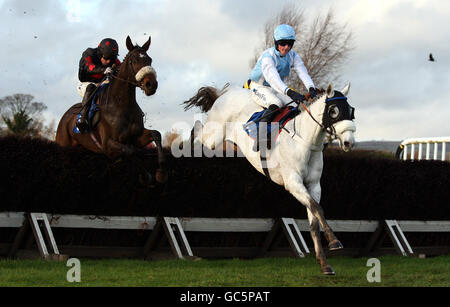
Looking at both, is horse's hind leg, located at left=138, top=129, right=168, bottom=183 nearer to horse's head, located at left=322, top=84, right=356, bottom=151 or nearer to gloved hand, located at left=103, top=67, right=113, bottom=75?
gloved hand, located at left=103, top=67, right=113, bottom=75

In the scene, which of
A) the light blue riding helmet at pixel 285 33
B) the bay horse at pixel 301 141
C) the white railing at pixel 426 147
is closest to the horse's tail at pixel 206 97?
the bay horse at pixel 301 141

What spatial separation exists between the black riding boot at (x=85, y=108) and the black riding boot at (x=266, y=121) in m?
2.27

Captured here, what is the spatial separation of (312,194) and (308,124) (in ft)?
2.62

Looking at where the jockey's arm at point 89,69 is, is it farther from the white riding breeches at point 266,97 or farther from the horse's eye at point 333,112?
the horse's eye at point 333,112

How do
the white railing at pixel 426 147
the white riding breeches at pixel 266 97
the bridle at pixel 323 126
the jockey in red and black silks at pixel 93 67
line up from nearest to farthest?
the bridle at pixel 323 126 → the white riding breeches at pixel 266 97 → the jockey in red and black silks at pixel 93 67 → the white railing at pixel 426 147

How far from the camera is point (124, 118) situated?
889cm

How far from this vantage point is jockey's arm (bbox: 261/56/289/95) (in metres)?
8.49

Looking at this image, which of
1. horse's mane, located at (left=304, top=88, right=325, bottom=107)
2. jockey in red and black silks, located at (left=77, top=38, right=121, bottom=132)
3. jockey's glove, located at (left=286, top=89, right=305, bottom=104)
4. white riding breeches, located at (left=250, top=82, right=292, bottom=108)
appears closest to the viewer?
horse's mane, located at (left=304, top=88, right=325, bottom=107)

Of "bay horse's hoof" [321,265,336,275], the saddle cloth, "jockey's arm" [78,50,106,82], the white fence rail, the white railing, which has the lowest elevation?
"bay horse's hoof" [321,265,336,275]

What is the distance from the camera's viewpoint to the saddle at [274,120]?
8414 millimetres

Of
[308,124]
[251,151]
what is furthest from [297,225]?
[308,124]

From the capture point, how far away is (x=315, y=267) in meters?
8.11

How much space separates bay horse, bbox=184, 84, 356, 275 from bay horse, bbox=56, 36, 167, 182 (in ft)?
3.33

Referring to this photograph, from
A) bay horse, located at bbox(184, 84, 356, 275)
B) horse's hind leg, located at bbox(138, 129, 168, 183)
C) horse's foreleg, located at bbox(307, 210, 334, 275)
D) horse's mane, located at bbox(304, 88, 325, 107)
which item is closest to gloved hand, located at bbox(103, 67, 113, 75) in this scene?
horse's hind leg, located at bbox(138, 129, 168, 183)
